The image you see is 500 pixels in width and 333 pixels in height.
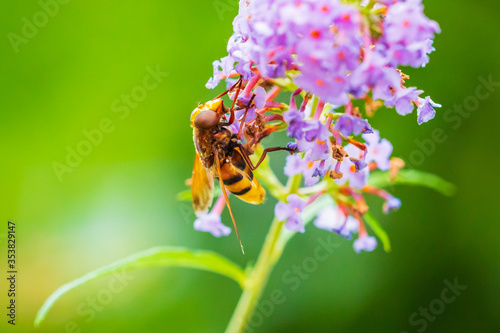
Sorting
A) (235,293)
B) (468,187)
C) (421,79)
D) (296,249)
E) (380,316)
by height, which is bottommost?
(380,316)

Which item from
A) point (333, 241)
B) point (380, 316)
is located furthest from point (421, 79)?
point (380, 316)

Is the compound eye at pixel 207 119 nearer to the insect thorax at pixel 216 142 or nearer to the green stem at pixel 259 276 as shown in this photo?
the insect thorax at pixel 216 142

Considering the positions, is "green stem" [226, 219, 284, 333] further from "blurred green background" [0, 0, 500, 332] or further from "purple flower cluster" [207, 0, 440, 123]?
"blurred green background" [0, 0, 500, 332]

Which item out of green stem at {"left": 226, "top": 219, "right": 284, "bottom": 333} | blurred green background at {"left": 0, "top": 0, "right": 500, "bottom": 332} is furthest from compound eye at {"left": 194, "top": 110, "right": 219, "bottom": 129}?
blurred green background at {"left": 0, "top": 0, "right": 500, "bottom": 332}

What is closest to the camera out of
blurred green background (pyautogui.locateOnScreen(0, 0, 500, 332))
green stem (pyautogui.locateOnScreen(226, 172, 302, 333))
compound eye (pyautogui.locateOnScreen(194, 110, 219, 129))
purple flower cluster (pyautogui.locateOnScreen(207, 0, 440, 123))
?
purple flower cluster (pyautogui.locateOnScreen(207, 0, 440, 123))

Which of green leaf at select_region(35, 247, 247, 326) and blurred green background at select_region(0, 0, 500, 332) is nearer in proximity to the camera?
green leaf at select_region(35, 247, 247, 326)

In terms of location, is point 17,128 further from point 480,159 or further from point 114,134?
point 480,159
